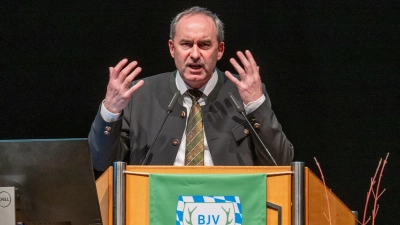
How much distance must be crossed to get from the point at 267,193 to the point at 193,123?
0.77m

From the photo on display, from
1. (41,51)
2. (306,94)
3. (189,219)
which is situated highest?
(41,51)

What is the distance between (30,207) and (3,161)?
156mm

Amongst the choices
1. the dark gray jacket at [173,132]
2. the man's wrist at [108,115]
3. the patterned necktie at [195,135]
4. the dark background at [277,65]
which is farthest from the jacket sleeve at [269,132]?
the dark background at [277,65]

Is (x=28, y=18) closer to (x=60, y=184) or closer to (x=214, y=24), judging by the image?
(x=214, y=24)

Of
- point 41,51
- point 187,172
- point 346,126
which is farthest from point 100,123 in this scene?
point 346,126

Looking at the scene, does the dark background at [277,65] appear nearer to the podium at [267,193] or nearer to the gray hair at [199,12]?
the gray hair at [199,12]

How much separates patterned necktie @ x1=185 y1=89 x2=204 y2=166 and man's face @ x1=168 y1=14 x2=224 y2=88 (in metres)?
0.08

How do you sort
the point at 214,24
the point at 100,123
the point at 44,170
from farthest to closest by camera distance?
1. the point at 214,24
2. the point at 100,123
3. the point at 44,170

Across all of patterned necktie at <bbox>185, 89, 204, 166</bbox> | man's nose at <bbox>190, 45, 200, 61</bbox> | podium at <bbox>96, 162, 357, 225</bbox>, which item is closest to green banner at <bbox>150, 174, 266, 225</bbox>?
podium at <bbox>96, 162, 357, 225</bbox>

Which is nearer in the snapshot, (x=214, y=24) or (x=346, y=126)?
(x=214, y=24)

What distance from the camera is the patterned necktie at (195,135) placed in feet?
9.16

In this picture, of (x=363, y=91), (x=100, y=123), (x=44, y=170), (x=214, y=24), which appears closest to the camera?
(x=44, y=170)

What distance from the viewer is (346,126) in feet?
12.1

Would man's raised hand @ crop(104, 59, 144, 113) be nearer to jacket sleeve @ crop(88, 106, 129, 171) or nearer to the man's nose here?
jacket sleeve @ crop(88, 106, 129, 171)
